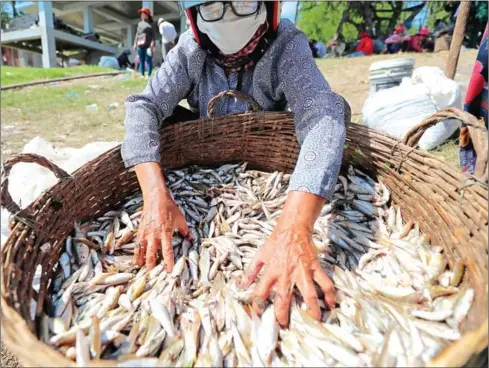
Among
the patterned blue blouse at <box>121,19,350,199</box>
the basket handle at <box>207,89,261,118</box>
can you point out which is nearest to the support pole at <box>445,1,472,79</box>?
the patterned blue blouse at <box>121,19,350,199</box>

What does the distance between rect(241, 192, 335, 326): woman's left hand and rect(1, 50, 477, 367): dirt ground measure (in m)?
1.23

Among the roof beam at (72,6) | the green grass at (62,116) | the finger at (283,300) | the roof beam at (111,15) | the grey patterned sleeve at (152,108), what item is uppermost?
the roof beam at (72,6)

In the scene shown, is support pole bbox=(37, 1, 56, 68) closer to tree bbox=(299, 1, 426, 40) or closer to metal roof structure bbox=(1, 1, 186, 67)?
metal roof structure bbox=(1, 1, 186, 67)

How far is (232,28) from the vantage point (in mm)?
1706

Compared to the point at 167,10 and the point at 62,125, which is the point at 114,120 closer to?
the point at 62,125

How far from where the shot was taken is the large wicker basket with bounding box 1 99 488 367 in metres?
1.11

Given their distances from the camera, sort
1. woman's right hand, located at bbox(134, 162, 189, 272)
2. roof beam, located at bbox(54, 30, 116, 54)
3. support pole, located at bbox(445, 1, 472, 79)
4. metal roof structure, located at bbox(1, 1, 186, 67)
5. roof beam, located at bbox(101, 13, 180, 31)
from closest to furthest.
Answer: woman's right hand, located at bbox(134, 162, 189, 272) < support pole, located at bbox(445, 1, 472, 79) < metal roof structure, located at bbox(1, 1, 186, 67) < roof beam, located at bbox(54, 30, 116, 54) < roof beam, located at bbox(101, 13, 180, 31)

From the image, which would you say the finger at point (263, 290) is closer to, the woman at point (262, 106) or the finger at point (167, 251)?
the woman at point (262, 106)

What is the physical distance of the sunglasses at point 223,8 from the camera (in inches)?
64.2

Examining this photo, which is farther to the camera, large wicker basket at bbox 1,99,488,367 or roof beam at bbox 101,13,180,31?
roof beam at bbox 101,13,180,31

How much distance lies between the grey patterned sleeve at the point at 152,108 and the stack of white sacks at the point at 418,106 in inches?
88.5

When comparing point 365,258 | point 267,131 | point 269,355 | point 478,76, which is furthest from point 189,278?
point 478,76

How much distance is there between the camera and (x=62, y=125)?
17.4 feet

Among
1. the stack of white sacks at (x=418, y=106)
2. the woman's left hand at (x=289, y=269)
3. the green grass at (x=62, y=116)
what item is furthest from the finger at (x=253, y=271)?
the green grass at (x=62, y=116)
